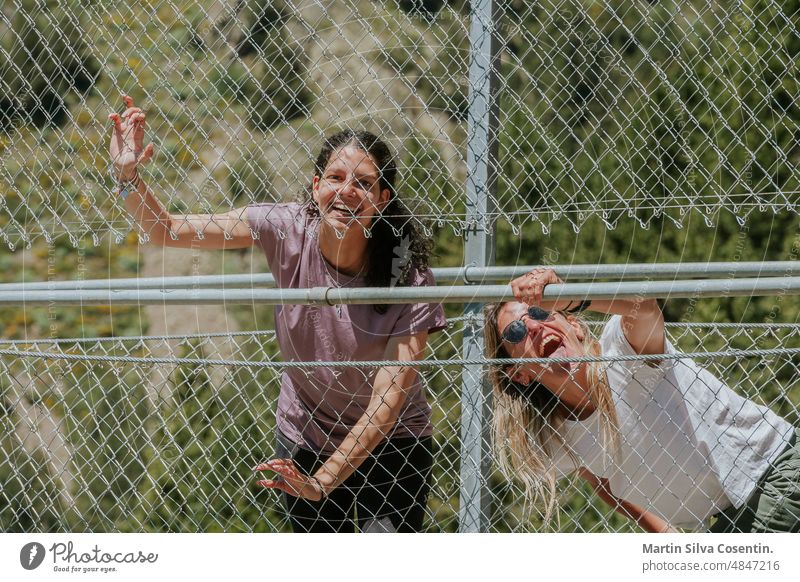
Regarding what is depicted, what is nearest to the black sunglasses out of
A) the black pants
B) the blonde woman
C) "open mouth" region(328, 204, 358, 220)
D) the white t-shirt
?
the blonde woman

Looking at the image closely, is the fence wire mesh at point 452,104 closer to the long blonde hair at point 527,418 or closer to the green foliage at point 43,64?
the green foliage at point 43,64

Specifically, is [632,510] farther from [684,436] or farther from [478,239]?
[478,239]

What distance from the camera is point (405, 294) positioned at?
1649 millimetres

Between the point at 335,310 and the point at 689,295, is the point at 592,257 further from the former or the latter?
the point at 335,310

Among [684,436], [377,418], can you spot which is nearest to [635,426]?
[684,436]

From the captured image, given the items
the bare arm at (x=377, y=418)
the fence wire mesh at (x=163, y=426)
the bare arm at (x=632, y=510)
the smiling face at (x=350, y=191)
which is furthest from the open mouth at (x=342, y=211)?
the bare arm at (x=632, y=510)

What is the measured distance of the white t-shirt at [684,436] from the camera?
174 cm

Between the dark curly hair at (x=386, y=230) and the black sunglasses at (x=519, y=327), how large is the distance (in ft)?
0.64

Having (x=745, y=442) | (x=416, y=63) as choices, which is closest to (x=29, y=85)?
(x=416, y=63)

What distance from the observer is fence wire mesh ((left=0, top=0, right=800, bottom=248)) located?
1.88m

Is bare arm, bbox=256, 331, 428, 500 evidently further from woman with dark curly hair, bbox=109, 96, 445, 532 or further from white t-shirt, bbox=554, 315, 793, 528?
white t-shirt, bbox=554, 315, 793, 528

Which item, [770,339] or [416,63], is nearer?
[416,63]

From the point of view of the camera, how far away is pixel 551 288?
161cm

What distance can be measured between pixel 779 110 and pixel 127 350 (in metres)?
1.53
